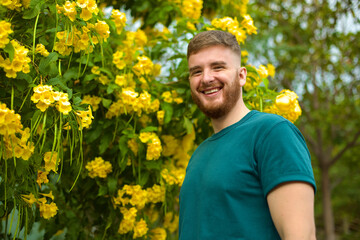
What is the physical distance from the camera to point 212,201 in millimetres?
1236

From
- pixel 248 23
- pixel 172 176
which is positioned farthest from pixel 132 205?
pixel 248 23

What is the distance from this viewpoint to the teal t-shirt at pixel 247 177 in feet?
3.60

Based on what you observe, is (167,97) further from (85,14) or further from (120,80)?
(85,14)

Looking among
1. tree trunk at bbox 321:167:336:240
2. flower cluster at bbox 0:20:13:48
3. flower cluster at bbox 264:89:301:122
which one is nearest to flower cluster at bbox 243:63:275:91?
flower cluster at bbox 264:89:301:122

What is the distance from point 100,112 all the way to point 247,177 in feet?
3.70

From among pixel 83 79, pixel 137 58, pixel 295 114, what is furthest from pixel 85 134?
pixel 295 114

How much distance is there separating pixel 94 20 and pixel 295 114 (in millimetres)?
1116

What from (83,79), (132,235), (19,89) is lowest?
(132,235)

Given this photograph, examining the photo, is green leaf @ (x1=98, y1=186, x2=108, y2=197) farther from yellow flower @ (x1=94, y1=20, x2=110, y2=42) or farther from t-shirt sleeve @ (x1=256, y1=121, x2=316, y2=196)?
t-shirt sleeve @ (x1=256, y1=121, x2=316, y2=196)

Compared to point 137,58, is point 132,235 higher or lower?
lower

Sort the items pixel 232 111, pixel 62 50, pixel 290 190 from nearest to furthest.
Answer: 1. pixel 290 190
2. pixel 232 111
3. pixel 62 50

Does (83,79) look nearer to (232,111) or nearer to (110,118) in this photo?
(110,118)

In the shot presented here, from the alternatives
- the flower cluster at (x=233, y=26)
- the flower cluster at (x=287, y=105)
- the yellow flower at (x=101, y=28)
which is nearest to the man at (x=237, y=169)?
the yellow flower at (x=101, y=28)

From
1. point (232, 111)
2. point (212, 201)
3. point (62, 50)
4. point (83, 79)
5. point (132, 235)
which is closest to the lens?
A: point (212, 201)
